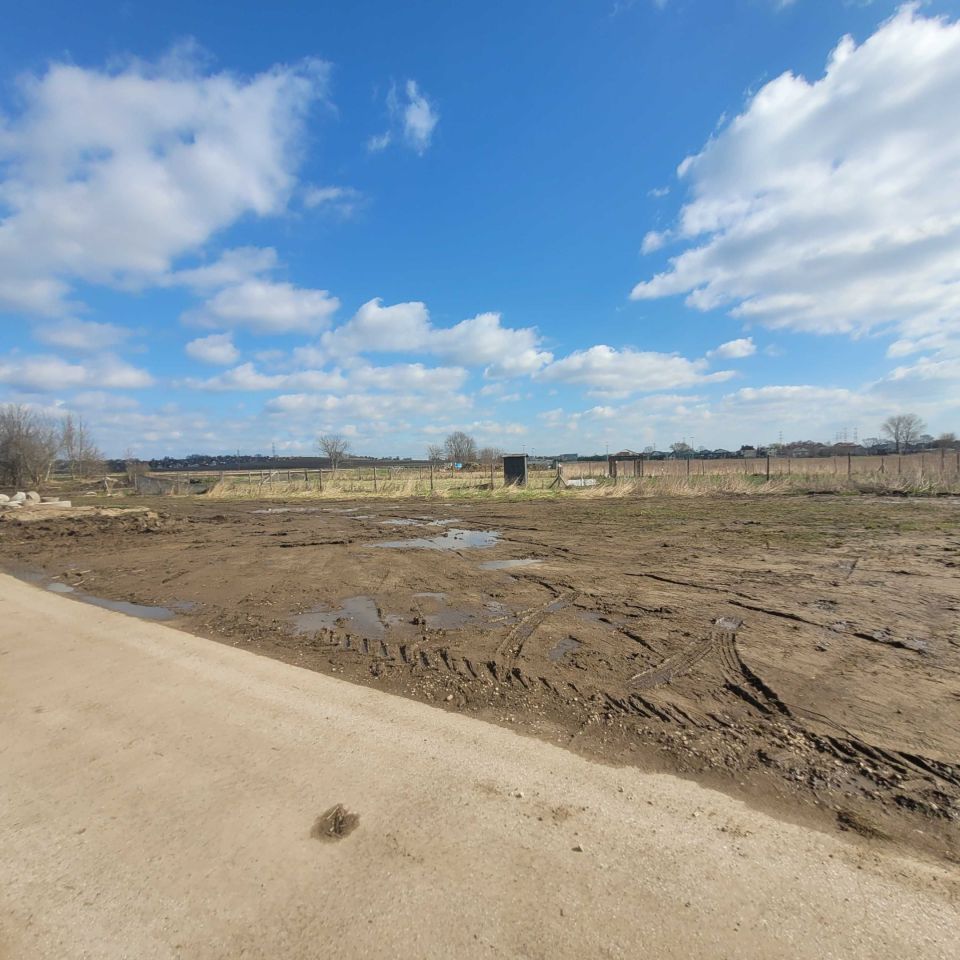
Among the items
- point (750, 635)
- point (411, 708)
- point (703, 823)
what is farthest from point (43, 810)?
point (750, 635)

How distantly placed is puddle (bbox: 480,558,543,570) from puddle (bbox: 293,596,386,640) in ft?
9.90

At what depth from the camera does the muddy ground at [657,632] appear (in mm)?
3441

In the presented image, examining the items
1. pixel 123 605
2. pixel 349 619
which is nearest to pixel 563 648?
pixel 349 619

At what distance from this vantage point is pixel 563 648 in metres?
5.58

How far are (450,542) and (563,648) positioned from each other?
8043mm

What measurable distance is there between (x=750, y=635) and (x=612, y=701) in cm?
244

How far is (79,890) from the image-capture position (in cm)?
240

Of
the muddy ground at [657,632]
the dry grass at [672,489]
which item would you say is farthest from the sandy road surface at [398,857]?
the dry grass at [672,489]

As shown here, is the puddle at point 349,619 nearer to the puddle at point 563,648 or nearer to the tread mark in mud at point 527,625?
the tread mark in mud at point 527,625

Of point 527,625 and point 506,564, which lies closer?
point 527,625

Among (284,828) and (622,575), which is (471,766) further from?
(622,575)

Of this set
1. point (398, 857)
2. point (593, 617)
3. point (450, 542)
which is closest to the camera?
point (398, 857)

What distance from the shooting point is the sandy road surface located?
2.12m

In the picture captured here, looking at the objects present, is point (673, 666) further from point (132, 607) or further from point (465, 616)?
point (132, 607)
